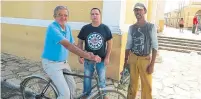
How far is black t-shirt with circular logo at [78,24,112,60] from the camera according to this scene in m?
3.77

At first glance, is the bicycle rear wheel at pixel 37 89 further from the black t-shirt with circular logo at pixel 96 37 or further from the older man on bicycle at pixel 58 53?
the black t-shirt with circular logo at pixel 96 37

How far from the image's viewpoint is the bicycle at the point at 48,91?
3301 millimetres

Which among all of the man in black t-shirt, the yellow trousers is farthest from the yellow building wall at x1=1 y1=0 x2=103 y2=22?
the yellow trousers

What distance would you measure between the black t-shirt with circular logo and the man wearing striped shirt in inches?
16.6

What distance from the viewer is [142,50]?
141 inches

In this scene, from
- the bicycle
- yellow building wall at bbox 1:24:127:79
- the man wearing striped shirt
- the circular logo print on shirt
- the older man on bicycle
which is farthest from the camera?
yellow building wall at bbox 1:24:127:79

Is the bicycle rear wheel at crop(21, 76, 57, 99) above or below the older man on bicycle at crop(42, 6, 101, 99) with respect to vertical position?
below

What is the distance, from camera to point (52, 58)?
320 centimetres

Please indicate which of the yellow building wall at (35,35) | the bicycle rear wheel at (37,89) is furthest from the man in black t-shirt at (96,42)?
the yellow building wall at (35,35)

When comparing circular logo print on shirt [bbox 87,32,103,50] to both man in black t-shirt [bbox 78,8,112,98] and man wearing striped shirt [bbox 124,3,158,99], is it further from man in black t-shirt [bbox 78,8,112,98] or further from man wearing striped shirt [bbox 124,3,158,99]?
man wearing striped shirt [bbox 124,3,158,99]

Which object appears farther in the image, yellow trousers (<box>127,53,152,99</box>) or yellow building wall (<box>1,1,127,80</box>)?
yellow building wall (<box>1,1,127,80</box>)

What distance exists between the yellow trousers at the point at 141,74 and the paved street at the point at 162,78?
4.14 feet

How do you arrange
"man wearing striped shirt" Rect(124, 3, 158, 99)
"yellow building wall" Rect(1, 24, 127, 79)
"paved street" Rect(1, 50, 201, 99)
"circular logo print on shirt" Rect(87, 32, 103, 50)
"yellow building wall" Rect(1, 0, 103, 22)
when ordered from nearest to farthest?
"man wearing striped shirt" Rect(124, 3, 158, 99)
"circular logo print on shirt" Rect(87, 32, 103, 50)
"paved street" Rect(1, 50, 201, 99)
"yellow building wall" Rect(1, 24, 127, 79)
"yellow building wall" Rect(1, 0, 103, 22)

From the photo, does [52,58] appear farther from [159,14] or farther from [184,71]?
[159,14]
